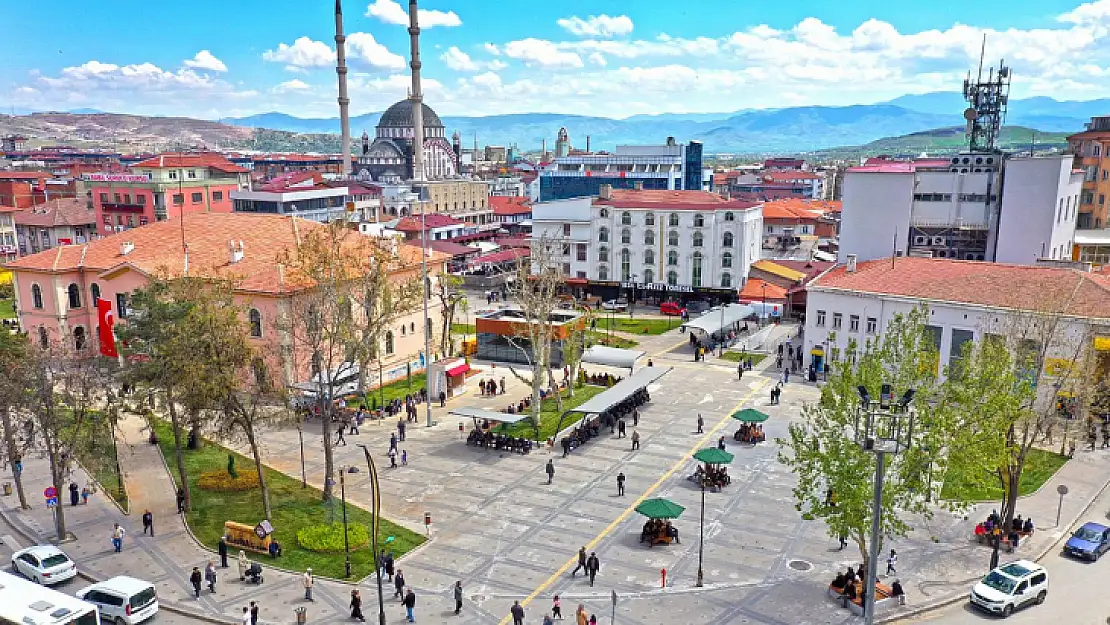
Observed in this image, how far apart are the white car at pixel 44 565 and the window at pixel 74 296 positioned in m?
32.5

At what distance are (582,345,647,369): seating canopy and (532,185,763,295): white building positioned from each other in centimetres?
2778

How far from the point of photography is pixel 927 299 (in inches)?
1908

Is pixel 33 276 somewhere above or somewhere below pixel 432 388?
above

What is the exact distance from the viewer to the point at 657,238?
81062 mm

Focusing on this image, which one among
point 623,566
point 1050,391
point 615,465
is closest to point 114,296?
point 615,465

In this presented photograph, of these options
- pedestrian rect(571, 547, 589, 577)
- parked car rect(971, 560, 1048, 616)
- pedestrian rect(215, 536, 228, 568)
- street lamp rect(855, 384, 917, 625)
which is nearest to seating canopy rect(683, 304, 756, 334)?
pedestrian rect(571, 547, 589, 577)

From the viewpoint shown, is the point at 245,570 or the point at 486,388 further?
the point at 486,388

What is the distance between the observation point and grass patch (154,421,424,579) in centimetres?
2956

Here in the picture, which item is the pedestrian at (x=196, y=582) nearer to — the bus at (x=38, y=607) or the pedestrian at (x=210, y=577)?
the pedestrian at (x=210, y=577)

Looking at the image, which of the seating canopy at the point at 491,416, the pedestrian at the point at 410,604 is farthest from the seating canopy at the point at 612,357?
the pedestrian at the point at 410,604

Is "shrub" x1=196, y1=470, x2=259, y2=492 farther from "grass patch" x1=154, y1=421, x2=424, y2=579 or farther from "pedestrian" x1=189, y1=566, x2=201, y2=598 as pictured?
"pedestrian" x1=189, y1=566, x2=201, y2=598

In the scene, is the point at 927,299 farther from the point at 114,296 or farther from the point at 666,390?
the point at 114,296

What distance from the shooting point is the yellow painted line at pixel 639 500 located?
27.3 metres

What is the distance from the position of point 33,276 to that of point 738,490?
5120 cm
